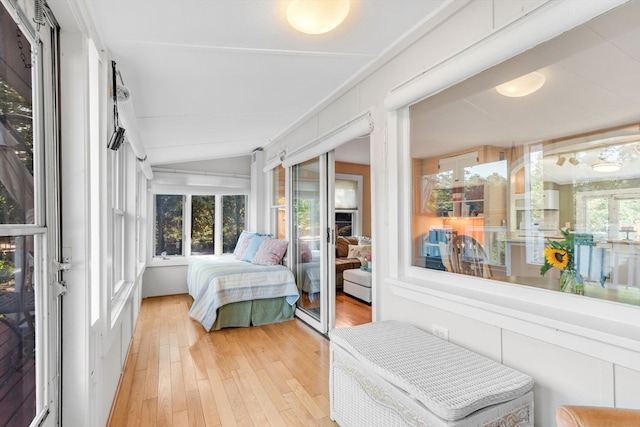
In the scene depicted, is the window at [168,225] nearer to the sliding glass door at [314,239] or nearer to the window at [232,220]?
the window at [232,220]

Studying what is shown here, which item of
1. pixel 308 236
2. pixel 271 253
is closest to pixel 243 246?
pixel 271 253

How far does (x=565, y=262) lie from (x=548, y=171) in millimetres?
400

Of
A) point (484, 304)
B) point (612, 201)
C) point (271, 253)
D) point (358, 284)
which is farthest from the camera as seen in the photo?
point (358, 284)

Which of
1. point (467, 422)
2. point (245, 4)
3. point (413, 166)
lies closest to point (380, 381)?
point (467, 422)

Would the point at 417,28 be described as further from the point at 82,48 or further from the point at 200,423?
the point at 200,423

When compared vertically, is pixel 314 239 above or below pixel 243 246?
above

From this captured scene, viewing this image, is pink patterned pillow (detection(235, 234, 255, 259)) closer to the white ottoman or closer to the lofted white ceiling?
the white ottoman

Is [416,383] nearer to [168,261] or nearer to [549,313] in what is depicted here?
[549,313]

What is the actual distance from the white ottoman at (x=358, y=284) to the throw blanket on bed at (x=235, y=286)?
1.09 metres

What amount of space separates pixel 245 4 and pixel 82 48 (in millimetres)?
704

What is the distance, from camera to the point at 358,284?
440 cm

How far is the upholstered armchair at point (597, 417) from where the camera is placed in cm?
82

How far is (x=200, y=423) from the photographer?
179 cm

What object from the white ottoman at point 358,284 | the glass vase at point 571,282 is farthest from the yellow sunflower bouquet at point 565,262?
the white ottoman at point 358,284
